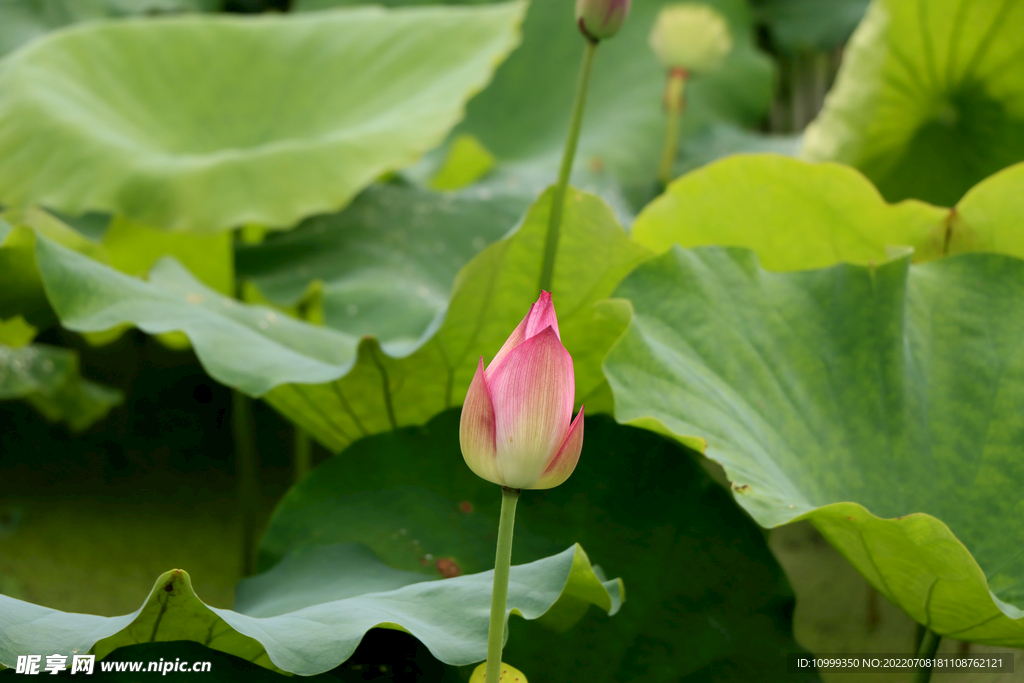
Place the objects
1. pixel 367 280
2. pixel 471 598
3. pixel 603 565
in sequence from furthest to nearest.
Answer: pixel 367 280, pixel 603 565, pixel 471 598

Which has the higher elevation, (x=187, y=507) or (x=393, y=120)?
(x=393, y=120)

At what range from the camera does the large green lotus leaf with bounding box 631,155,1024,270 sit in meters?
0.85

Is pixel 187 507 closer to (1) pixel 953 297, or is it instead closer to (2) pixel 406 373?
(2) pixel 406 373

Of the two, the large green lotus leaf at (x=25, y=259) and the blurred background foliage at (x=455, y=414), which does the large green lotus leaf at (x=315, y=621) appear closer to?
the blurred background foliage at (x=455, y=414)

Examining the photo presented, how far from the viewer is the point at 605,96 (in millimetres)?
2033

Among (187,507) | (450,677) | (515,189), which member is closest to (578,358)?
(450,677)

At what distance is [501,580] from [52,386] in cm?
108

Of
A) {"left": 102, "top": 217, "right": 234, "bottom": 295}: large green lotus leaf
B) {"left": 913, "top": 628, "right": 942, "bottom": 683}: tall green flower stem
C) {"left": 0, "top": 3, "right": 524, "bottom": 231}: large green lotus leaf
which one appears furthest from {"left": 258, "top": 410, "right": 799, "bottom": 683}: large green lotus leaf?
{"left": 102, "top": 217, "right": 234, "bottom": 295}: large green lotus leaf

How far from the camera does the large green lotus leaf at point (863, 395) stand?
0.63m

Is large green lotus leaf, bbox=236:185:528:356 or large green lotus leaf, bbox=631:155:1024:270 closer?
large green lotus leaf, bbox=631:155:1024:270

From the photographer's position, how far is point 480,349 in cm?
83

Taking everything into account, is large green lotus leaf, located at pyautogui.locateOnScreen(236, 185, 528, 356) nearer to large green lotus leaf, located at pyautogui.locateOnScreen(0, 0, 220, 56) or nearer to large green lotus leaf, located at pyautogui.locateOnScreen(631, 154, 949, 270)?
large green lotus leaf, located at pyautogui.locateOnScreen(631, 154, 949, 270)

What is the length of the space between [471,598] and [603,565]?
207 mm

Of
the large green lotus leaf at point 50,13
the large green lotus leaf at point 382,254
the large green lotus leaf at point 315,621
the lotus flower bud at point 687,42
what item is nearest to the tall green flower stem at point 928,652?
the large green lotus leaf at point 315,621
